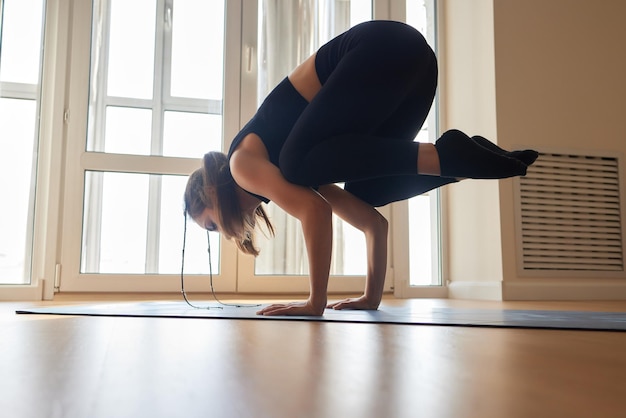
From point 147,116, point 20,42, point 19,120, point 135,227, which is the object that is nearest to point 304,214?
point 135,227

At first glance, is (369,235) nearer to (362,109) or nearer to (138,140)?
(362,109)

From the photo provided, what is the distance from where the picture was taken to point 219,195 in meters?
1.72

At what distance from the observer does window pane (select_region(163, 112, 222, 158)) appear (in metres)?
3.08

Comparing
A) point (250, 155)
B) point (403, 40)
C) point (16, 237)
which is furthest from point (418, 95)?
point (16, 237)

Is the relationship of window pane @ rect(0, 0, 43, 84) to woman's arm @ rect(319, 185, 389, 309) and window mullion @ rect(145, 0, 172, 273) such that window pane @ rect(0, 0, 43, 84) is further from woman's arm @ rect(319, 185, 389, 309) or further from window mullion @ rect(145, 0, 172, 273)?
woman's arm @ rect(319, 185, 389, 309)

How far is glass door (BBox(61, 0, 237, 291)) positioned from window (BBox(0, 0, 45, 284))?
0.21 metres

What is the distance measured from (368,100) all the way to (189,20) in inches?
80.3

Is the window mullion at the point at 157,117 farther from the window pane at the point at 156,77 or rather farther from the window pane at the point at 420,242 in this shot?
the window pane at the point at 420,242

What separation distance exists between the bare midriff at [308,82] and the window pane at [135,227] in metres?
1.49

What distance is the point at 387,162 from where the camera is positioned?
140cm

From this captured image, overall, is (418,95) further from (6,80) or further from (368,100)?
(6,80)

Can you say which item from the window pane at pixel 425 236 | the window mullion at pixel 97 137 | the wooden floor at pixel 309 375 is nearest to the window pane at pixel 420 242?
the window pane at pixel 425 236

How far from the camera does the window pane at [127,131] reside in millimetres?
3020

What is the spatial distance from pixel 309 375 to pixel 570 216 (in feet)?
9.35
